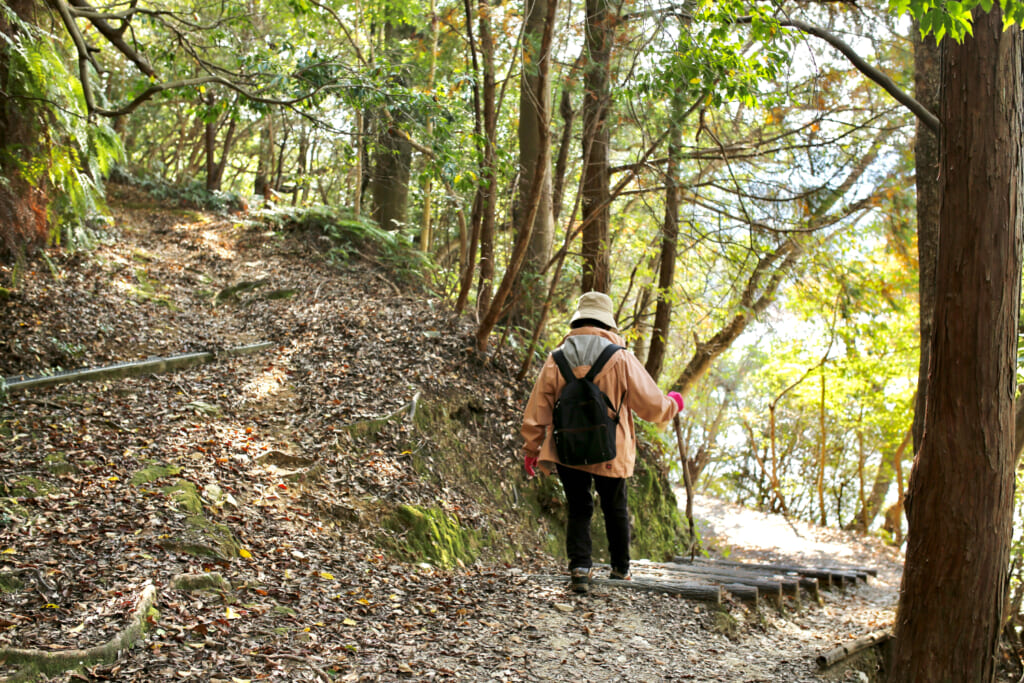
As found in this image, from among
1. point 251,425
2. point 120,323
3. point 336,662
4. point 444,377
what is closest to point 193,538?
point 336,662

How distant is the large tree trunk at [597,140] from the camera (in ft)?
27.3

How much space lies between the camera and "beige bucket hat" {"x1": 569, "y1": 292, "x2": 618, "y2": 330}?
5465 mm

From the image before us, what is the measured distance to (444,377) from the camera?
27.5 feet

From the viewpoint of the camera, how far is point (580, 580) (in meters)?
5.28

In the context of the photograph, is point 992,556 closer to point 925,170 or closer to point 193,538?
point 925,170

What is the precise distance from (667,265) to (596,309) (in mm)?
6035

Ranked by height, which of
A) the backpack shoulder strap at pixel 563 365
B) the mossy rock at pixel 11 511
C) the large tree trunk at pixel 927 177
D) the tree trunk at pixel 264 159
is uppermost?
the tree trunk at pixel 264 159

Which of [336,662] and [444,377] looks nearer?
[336,662]

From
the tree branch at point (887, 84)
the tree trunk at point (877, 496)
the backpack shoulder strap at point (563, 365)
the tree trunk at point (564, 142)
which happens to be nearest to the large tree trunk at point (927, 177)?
the tree branch at point (887, 84)

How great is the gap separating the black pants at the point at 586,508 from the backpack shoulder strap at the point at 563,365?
2.37 feet

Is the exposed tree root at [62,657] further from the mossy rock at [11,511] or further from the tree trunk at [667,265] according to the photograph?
the tree trunk at [667,265]

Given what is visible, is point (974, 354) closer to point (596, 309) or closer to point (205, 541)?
point (596, 309)

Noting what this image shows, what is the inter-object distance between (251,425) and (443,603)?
2.97m

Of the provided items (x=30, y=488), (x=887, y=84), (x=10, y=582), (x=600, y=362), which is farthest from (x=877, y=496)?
(x=10, y=582)
